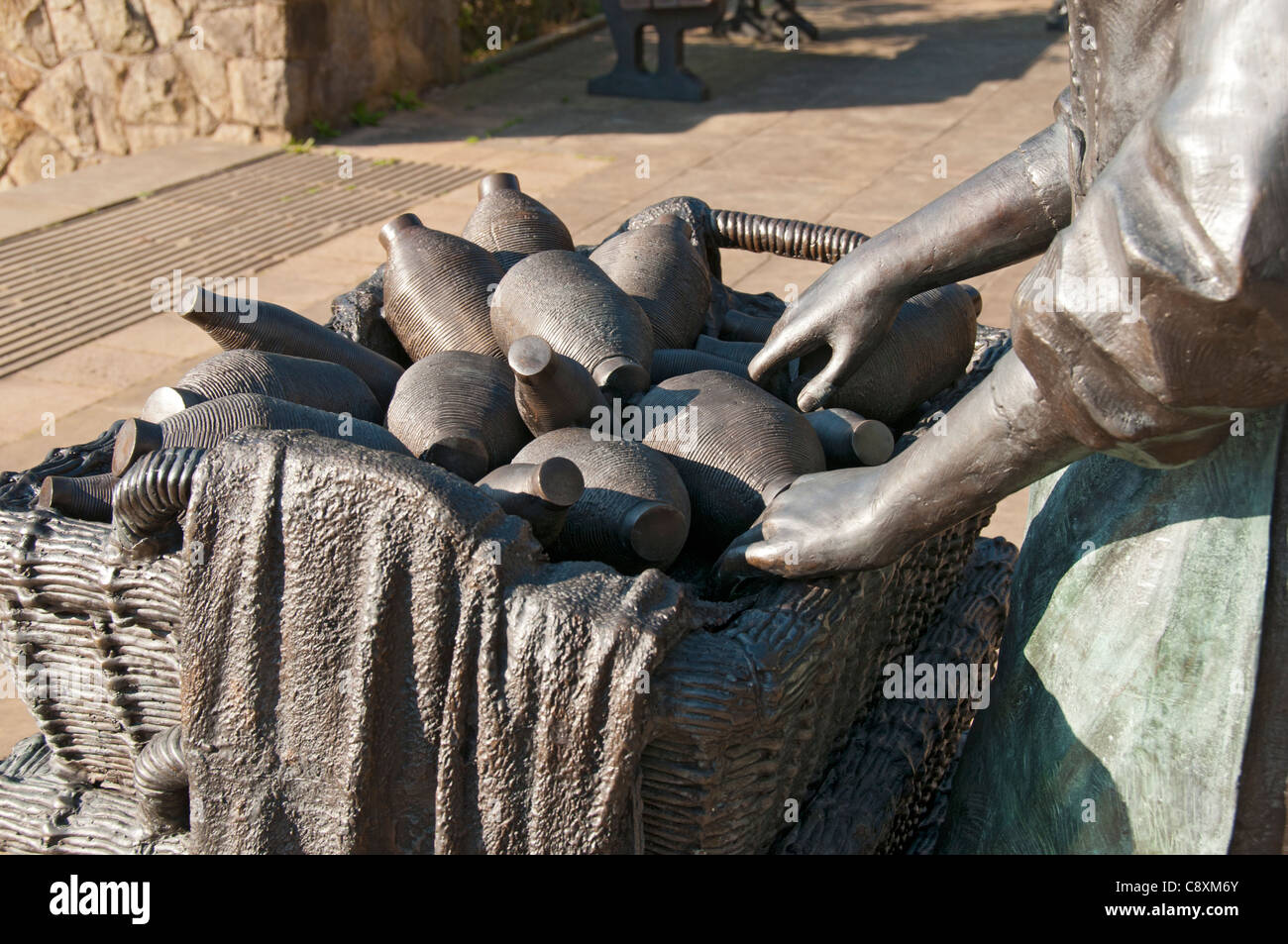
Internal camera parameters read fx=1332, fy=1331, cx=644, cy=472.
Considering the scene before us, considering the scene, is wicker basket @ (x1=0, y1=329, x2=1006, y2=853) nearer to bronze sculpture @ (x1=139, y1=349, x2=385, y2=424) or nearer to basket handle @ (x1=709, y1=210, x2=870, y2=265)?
bronze sculpture @ (x1=139, y1=349, x2=385, y2=424)

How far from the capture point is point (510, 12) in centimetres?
987

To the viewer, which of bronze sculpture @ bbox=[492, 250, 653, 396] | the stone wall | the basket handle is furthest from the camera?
the stone wall

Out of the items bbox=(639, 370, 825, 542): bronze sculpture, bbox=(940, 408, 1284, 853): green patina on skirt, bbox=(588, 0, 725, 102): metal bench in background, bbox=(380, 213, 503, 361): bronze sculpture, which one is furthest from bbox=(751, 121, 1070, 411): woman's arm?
bbox=(588, 0, 725, 102): metal bench in background

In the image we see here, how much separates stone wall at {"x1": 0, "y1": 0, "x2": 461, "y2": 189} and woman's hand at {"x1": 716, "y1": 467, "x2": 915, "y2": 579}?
6.03 metres

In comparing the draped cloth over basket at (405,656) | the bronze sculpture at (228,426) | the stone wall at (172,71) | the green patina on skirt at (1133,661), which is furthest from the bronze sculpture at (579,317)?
the stone wall at (172,71)

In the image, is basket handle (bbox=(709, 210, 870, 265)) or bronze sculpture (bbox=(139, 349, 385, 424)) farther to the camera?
basket handle (bbox=(709, 210, 870, 265))

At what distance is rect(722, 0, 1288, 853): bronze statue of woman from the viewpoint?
1.12 m

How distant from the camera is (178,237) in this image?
5.68 meters

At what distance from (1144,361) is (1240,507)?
270mm

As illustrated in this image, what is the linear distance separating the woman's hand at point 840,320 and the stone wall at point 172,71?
5656mm

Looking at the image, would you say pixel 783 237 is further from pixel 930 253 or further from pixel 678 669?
pixel 678 669

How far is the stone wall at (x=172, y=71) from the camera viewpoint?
7031 mm

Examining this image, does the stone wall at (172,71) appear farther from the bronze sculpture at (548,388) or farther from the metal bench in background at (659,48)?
the bronze sculpture at (548,388)

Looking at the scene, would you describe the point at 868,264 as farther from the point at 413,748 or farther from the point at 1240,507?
the point at 413,748
